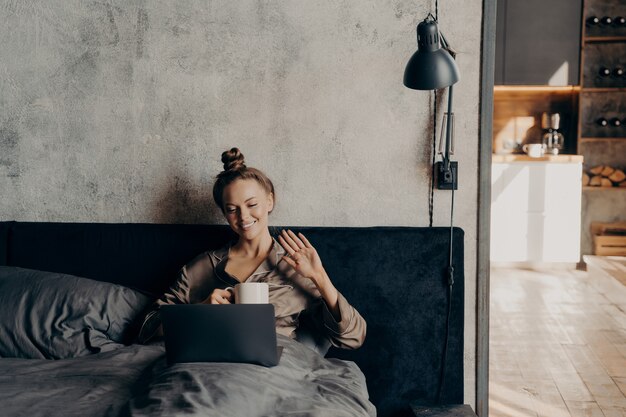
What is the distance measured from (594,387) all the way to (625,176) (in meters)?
3.47

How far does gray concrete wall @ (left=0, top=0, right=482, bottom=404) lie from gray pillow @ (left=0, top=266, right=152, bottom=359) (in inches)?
15.7

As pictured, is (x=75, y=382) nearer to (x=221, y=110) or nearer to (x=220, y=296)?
(x=220, y=296)

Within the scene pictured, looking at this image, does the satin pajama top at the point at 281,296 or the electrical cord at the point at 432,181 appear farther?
the electrical cord at the point at 432,181

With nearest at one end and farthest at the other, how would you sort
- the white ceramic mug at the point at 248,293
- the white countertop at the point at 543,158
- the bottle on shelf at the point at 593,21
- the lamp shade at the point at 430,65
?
the white ceramic mug at the point at 248,293 → the lamp shade at the point at 430,65 → the white countertop at the point at 543,158 → the bottle on shelf at the point at 593,21

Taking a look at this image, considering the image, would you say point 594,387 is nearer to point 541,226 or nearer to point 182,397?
point 182,397

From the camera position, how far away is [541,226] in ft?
18.9

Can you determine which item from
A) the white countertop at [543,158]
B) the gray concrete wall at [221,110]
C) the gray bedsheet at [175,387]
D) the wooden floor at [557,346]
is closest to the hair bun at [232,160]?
the gray concrete wall at [221,110]

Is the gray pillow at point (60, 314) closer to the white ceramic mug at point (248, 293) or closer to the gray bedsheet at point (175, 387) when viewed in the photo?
the gray bedsheet at point (175, 387)

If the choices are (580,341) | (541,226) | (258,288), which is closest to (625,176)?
(541,226)

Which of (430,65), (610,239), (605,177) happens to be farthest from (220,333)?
(605,177)

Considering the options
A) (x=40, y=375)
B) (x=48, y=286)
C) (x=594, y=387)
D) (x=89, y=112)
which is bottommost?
(x=594, y=387)

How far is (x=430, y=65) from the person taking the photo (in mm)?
1899

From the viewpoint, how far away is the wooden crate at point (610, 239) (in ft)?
19.2

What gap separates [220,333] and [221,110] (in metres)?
1.03
